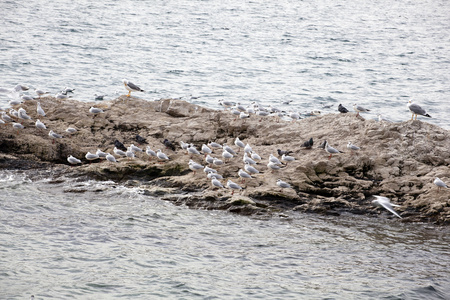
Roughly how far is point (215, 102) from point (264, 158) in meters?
13.1

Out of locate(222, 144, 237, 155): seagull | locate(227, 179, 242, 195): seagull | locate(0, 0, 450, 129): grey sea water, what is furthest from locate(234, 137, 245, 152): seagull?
locate(0, 0, 450, 129): grey sea water

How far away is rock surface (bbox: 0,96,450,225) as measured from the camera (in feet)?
45.4

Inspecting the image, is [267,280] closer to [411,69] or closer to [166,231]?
[166,231]

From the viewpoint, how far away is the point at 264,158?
15906 millimetres

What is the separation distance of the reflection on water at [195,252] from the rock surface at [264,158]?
66 cm

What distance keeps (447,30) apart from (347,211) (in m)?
51.0

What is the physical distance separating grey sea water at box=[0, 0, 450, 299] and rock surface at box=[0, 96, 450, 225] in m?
0.63

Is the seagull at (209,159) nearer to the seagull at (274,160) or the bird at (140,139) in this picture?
the seagull at (274,160)

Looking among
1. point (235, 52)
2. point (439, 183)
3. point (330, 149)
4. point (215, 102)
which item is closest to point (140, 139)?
point (330, 149)

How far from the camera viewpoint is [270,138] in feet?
56.9

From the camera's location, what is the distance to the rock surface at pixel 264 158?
13852 mm

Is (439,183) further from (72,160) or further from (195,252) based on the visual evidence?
(72,160)

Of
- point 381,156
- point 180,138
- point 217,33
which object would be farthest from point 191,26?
point 381,156

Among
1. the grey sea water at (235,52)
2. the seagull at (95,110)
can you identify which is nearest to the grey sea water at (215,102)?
the grey sea water at (235,52)
